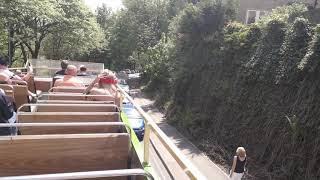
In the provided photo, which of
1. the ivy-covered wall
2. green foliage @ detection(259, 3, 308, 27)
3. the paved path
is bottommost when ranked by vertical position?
the paved path

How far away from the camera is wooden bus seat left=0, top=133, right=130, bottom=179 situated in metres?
3.66

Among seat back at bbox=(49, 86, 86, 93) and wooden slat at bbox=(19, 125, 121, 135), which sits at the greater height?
seat back at bbox=(49, 86, 86, 93)

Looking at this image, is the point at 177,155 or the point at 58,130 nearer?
the point at 177,155

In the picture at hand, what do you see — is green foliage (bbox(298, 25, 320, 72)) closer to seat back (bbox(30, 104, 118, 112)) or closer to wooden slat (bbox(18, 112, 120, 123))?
seat back (bbox(30, 104, 118, 112))

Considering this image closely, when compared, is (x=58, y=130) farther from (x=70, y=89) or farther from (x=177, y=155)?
(x=70, y=89)

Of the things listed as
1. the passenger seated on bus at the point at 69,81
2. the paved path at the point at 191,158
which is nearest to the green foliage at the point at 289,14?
the paved path at the point at 191,158

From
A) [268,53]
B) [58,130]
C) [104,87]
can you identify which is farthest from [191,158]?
[58,130]

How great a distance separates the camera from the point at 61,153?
12.6 feet

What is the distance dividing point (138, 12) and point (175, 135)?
121ft

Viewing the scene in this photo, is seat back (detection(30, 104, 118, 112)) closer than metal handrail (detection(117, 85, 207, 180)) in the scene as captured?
No

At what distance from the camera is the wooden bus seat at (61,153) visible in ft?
12.0

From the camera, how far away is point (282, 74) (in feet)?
46.6

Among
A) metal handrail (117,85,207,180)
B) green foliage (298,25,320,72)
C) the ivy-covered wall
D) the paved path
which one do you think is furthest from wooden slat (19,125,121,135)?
green foliage (298,25,320,72)

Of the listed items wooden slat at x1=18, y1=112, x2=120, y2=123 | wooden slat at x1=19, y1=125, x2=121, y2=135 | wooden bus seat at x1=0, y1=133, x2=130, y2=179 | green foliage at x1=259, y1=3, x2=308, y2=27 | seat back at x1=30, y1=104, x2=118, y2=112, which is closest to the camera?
wooden bus seat at x1=0, y1=133, x2=130, y2=179
